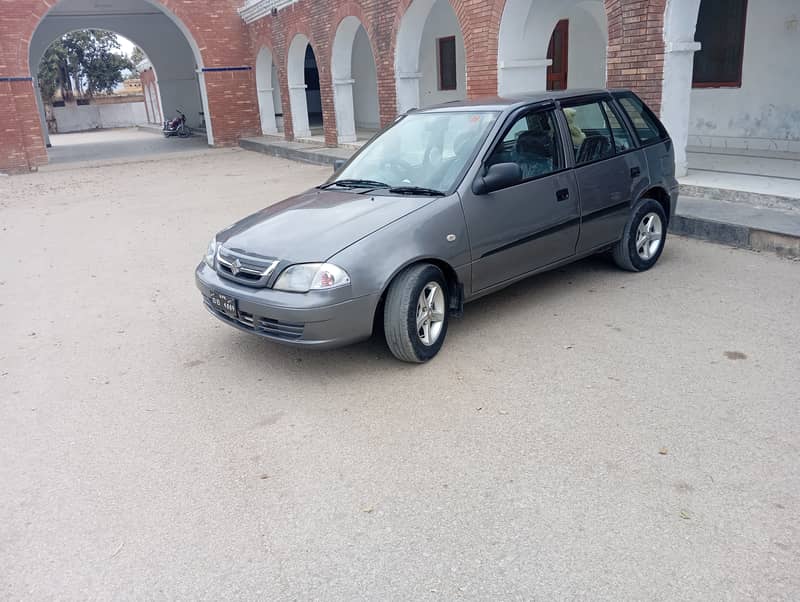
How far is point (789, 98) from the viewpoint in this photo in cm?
1013

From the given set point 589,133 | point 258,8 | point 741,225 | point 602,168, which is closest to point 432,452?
point 602,168

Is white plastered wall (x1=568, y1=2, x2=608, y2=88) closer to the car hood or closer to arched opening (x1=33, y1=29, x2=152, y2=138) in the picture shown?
the car hood

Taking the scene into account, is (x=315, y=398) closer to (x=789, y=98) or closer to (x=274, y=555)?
(x=274, y=555)

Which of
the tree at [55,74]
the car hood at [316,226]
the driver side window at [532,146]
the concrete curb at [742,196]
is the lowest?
the concrete curb at [742,196]

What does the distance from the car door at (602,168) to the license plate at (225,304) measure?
2778 mm

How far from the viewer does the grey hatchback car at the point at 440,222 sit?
13.4 ft

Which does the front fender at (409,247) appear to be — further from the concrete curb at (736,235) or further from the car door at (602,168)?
the concrete curb at (736,235)

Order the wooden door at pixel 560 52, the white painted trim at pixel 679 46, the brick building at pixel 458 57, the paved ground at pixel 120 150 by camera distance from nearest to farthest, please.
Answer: the white painted trim at pixel 679 46 → the brick building at pixel 458 57 → the wooden door at pixel 560 52 → the paved ground at pixel 120 150

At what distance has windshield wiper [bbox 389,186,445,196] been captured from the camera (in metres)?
4.56

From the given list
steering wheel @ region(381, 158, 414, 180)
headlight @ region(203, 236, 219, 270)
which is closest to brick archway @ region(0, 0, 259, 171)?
headlight @ region(203, 236, 219, 270)

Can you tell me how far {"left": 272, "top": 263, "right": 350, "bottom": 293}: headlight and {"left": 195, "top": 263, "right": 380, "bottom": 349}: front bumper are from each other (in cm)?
4

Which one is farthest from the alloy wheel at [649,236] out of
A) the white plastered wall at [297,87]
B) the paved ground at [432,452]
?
the white plastered wall at [297,87]

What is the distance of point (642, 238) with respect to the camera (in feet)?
19.7

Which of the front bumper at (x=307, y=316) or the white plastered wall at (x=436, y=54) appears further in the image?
the white plastered wall at (x=436, y=54)
